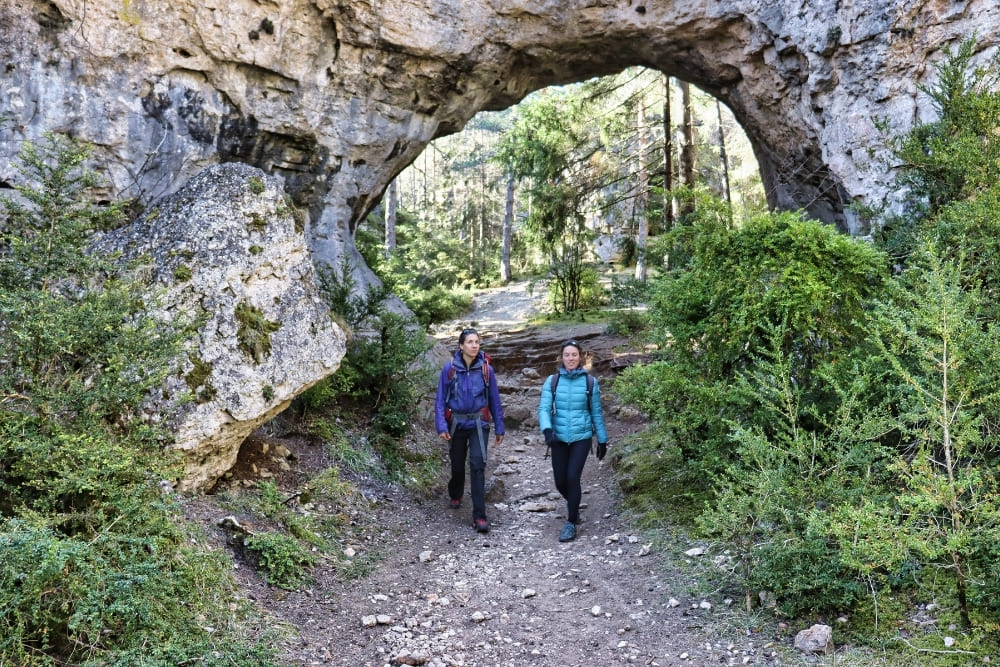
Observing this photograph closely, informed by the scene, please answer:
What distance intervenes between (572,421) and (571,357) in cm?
66

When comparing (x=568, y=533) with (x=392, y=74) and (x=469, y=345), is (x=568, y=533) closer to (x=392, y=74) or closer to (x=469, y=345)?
(x=469, y=345)

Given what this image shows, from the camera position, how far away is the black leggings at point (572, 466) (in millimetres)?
6336

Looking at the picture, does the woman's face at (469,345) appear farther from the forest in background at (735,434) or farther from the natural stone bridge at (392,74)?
the natural stone bridge at (392,74)

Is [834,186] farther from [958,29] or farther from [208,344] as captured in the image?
[208,344]

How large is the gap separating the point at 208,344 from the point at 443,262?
69.8ft

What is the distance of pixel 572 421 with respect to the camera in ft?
20.9

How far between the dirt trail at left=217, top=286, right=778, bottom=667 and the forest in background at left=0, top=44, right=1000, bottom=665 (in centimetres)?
36

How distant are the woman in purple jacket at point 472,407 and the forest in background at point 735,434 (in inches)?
45.9

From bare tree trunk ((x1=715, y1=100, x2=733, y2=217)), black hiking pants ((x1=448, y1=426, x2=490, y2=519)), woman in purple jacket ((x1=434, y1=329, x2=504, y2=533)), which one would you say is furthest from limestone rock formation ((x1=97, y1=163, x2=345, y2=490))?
bare tree trunk ((x1=715, y1=100, x2=733, y2=217))

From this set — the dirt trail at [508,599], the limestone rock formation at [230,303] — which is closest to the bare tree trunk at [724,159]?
the dirt trail at [508,599]

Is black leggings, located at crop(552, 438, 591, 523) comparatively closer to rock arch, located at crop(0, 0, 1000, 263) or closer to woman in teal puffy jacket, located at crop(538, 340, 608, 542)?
woman in teal puffy jacket, located at crop(538, 340, 608, 542)

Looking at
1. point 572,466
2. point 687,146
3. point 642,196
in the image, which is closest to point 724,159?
point 642,196

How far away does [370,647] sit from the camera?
4.12 m

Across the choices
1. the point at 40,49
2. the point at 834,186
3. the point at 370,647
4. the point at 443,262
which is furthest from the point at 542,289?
the point at 370,647
